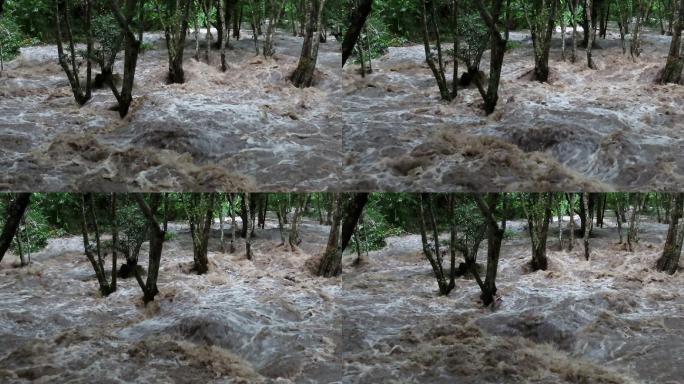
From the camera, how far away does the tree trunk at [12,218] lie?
3.38 m

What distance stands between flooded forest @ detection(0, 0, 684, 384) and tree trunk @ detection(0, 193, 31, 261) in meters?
0.01

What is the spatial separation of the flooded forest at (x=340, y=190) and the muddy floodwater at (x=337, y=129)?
0.04 feet

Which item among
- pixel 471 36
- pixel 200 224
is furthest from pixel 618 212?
pixel 200 224

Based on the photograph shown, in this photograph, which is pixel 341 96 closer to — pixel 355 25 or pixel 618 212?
pixel 355 25

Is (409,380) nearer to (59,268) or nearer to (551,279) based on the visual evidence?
(551,279)

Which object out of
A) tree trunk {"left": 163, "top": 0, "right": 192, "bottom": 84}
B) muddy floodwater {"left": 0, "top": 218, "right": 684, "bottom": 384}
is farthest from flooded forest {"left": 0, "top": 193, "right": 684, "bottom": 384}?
tree trunk {"left": 163, "top": 0, "right": 192, "bottom": 84}

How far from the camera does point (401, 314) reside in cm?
398

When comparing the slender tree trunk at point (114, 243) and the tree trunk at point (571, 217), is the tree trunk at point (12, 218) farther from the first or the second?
the tree trunk at point (571, 217)

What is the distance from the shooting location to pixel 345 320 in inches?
156

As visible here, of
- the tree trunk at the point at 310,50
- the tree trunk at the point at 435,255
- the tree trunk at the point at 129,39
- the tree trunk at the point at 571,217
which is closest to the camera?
the tree trunk at the point at 571,217

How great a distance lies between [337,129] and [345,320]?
128 centimetres

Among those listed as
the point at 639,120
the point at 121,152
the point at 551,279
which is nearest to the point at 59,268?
the point at 121,152

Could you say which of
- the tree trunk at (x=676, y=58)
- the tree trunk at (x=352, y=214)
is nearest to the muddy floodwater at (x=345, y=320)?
the tree trunk at (x=352, y=214)

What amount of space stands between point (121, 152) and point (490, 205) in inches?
79.6
